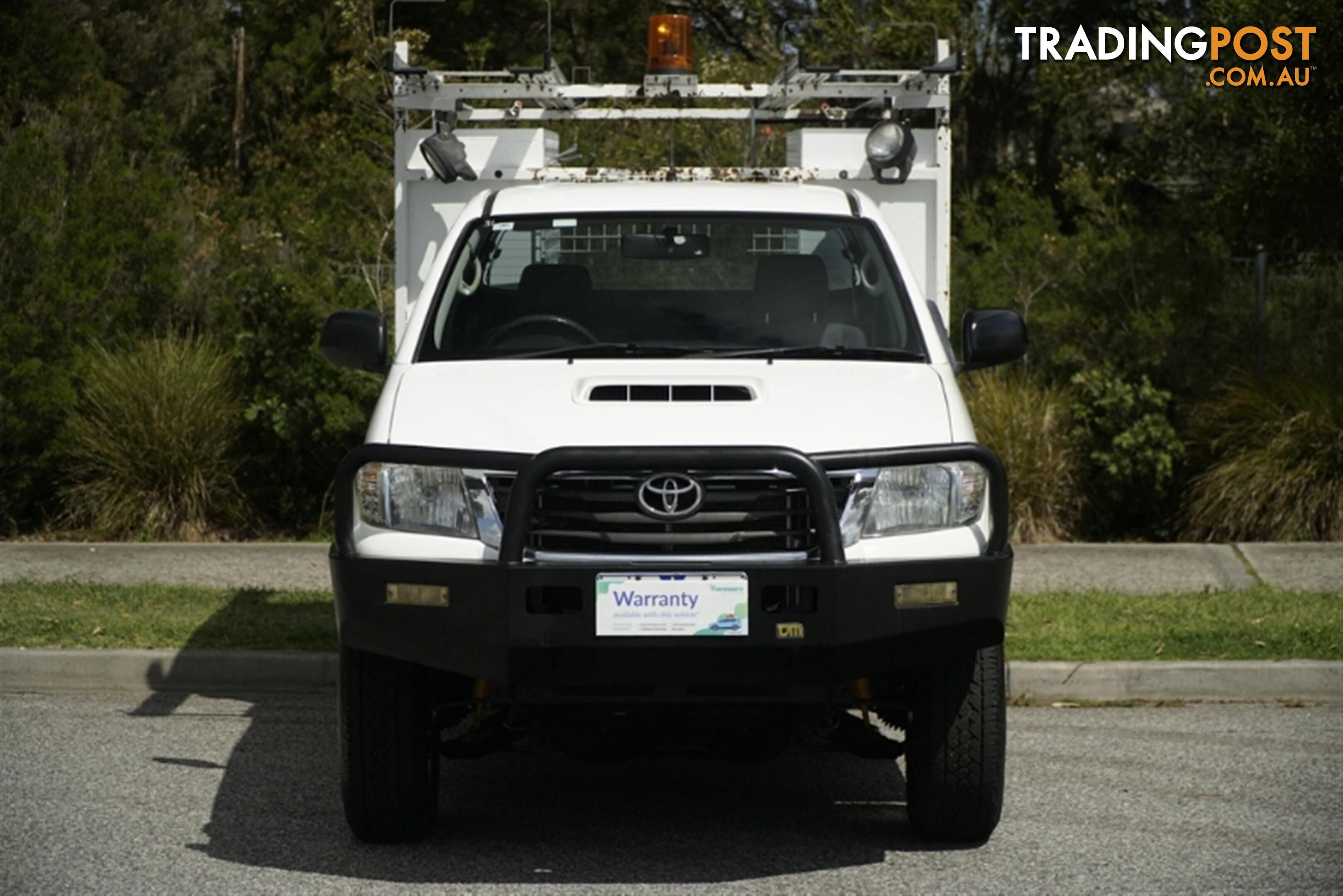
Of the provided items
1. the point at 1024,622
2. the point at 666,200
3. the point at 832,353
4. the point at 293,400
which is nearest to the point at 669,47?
the point at 666,200

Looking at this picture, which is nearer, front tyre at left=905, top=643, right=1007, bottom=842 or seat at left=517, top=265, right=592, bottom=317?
front tyre at left=905, top=643, right=1007, bottom=842

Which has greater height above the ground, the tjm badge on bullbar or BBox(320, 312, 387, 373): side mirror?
BBox(320, 312, 387, 373): side mirror

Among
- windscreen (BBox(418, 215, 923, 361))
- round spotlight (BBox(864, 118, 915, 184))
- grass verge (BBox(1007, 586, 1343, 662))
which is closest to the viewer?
windscreen (BBox(418, 215, 923, 361))

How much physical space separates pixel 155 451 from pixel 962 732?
912 centimetres

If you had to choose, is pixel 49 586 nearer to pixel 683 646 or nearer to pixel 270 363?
pixel 270 363

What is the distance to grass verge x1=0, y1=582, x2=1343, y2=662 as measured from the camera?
884cm

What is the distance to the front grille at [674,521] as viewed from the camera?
538cm

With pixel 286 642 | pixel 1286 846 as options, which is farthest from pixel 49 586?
pixel 1286 846

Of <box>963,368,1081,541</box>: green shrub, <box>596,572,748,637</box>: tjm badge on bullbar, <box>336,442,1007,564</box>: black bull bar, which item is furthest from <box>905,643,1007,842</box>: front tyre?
<box>963,368,1081,541</box>: green shrub

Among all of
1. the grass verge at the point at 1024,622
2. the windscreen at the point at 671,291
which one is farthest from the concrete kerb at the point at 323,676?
the windscreen at the point at 671,291

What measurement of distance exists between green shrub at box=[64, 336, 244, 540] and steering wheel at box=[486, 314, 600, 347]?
7.56 meters

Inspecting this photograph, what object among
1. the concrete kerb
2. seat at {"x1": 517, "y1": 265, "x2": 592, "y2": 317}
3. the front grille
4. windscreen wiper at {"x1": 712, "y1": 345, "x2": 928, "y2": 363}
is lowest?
the concrete kerb

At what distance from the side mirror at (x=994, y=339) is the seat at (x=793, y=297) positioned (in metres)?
0.52

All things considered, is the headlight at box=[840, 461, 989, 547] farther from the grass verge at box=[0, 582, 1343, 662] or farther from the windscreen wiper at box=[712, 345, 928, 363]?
the grass verge at box=[0, 582, 1343, 662]
